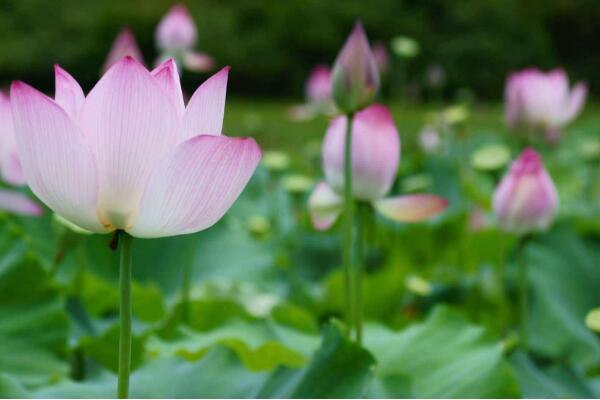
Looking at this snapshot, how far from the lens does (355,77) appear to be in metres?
0.56

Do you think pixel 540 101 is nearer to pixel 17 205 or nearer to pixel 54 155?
pixel 17 205

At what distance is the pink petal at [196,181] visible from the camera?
13.7 inches

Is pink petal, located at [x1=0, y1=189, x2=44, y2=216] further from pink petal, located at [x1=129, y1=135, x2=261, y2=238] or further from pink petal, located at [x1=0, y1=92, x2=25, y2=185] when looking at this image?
pink petal, located at [x1=129, y1=135, x2=261, y2=238]

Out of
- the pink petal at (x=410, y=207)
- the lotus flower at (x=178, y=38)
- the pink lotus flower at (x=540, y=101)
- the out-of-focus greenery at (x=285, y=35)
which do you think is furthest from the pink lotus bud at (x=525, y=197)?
the out-of-focus greenery at (x=285, y=35)

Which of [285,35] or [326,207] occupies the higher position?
[326,207]

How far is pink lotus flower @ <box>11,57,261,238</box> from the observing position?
0.35 metres

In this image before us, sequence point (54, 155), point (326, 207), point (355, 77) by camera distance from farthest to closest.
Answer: point (326, 207)
point (355, 77)
point (54, 155)

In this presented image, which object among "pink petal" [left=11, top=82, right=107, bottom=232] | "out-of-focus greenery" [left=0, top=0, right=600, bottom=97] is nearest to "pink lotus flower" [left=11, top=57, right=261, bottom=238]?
"pink petal" [left=11, top=82, right=107, bottom=232]

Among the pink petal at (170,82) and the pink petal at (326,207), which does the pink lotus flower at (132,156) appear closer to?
the pink petal at (170,82)

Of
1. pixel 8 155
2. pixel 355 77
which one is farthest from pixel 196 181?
pixel 8 155

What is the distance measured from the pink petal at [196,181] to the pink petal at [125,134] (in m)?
0.01

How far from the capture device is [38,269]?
618 mm

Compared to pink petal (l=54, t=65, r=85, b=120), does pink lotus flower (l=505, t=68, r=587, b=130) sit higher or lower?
lower

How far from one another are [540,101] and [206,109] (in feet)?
2.51
